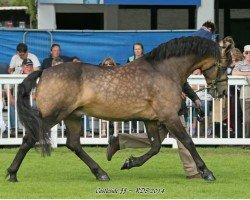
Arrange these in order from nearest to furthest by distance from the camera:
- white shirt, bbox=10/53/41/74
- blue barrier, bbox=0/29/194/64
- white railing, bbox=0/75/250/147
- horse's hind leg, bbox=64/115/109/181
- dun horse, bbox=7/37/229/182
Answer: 1. dun horse, bbox=7/37/229/182
2. horse's hind leg, bbox=64/115/109/181
3. white railing, bbox=0/75/250/147
4. white shirt, bbox=10/53/41/74
5. blue barrier, bbox=0/29/194/64

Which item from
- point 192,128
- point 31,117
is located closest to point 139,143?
point 31,117

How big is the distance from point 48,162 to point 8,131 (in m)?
2.25

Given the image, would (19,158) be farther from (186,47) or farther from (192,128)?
(192,128)

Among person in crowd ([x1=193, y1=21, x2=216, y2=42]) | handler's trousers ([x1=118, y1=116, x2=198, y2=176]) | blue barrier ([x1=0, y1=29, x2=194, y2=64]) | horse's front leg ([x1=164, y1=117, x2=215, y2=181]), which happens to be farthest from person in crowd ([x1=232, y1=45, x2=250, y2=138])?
horse's front leg ([x1=164, y1=117, x2=215, y2=181])

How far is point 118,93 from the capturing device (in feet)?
41.1

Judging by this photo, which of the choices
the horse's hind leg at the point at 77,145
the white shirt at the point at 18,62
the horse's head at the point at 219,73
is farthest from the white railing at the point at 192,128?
the horse's hind leg at the point at 77,145

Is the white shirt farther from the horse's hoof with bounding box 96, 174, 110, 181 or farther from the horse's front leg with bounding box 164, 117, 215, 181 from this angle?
the horse's front leg with bounding box 164, 117, 215, 181

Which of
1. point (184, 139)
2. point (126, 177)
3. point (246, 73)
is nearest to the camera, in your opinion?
point (184, 139)

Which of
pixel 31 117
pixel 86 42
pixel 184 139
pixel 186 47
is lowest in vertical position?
pixel 184 139

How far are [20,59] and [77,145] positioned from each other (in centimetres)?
580

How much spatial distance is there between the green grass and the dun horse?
0.37 m

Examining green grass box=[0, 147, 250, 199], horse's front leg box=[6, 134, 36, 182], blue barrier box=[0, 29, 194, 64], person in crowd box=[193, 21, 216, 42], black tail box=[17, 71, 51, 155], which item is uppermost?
person in crowd box=[193, 21, 216, 42]

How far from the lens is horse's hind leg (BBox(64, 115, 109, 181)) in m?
12.7

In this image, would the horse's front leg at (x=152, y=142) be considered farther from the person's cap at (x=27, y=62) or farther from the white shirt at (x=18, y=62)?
the white shirt at (x=18, y=62)
